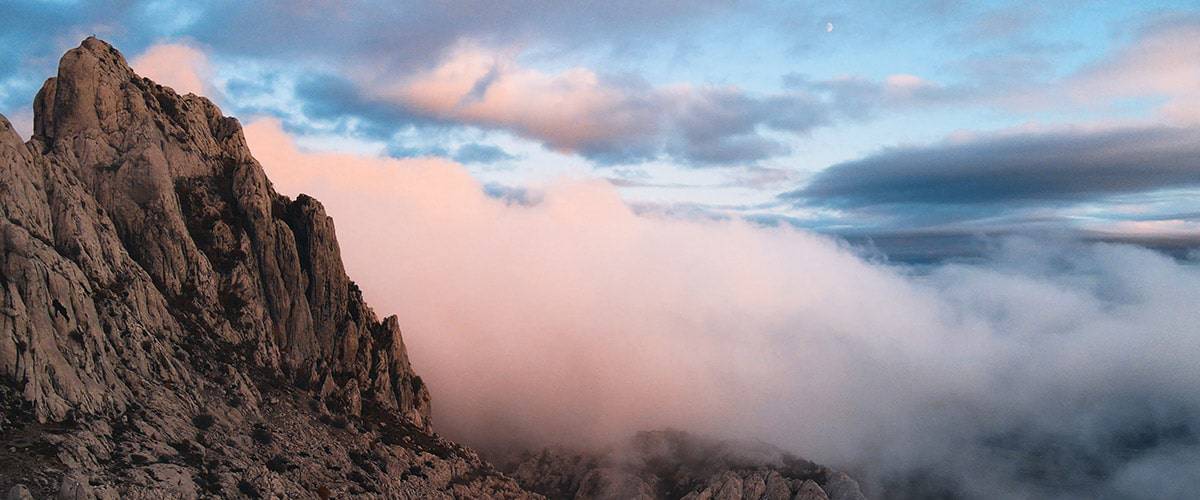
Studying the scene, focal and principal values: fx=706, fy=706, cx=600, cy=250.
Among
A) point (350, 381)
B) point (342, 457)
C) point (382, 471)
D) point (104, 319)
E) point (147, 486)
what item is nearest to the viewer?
point (147, 486)

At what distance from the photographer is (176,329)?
115625 mm

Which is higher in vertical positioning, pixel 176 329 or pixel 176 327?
pixel 176 327

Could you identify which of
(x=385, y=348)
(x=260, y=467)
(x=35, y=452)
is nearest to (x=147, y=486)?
(x=35, y=452)

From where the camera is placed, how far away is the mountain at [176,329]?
82000 mm

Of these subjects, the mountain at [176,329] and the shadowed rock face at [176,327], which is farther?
the shadowed rock face at [176,327]

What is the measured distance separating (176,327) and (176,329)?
1.53 feet

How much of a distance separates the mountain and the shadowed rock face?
301 mm

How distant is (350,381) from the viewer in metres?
160

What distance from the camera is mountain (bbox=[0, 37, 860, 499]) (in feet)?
269

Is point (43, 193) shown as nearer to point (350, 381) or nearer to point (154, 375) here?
point (154, 375)

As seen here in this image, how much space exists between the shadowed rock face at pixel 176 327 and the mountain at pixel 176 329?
0.30m

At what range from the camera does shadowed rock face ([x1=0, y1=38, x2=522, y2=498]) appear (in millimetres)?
82438

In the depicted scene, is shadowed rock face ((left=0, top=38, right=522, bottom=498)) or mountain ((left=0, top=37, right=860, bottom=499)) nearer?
mountain ((left=0, top=37, right=860, bottom=499))

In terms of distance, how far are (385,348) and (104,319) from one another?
93237 millimetres
